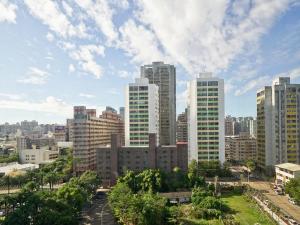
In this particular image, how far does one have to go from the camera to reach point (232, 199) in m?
53.6

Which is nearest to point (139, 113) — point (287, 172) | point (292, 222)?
point (287, 172)

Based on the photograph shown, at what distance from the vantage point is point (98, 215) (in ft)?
149

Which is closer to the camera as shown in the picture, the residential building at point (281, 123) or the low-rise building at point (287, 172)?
the low-rise building at point (287, 172)

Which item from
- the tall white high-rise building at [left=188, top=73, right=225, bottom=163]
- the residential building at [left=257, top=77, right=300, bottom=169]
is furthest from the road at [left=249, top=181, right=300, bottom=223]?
the tall white high-rise building at [left=188, top=73, right=225, bottom=163]

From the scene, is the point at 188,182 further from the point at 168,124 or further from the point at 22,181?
the point at 168,124

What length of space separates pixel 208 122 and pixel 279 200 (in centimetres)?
2884

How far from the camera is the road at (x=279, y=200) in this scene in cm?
4400

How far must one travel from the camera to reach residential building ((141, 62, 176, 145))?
4269 inches

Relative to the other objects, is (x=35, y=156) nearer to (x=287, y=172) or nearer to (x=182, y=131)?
(x=182, y=131)

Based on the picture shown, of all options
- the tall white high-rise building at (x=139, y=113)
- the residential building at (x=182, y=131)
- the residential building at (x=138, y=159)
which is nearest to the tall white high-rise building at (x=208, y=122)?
the tall white high-rise building at (x=139, y=113)

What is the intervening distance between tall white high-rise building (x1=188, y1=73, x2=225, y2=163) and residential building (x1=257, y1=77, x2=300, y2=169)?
13.6 metres

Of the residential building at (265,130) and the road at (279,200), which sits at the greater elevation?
the residential building at (265,130)

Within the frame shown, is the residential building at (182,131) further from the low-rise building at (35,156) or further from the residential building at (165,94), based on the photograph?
the low-rise building at (35,156)

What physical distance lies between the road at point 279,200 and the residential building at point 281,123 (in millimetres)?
11918
